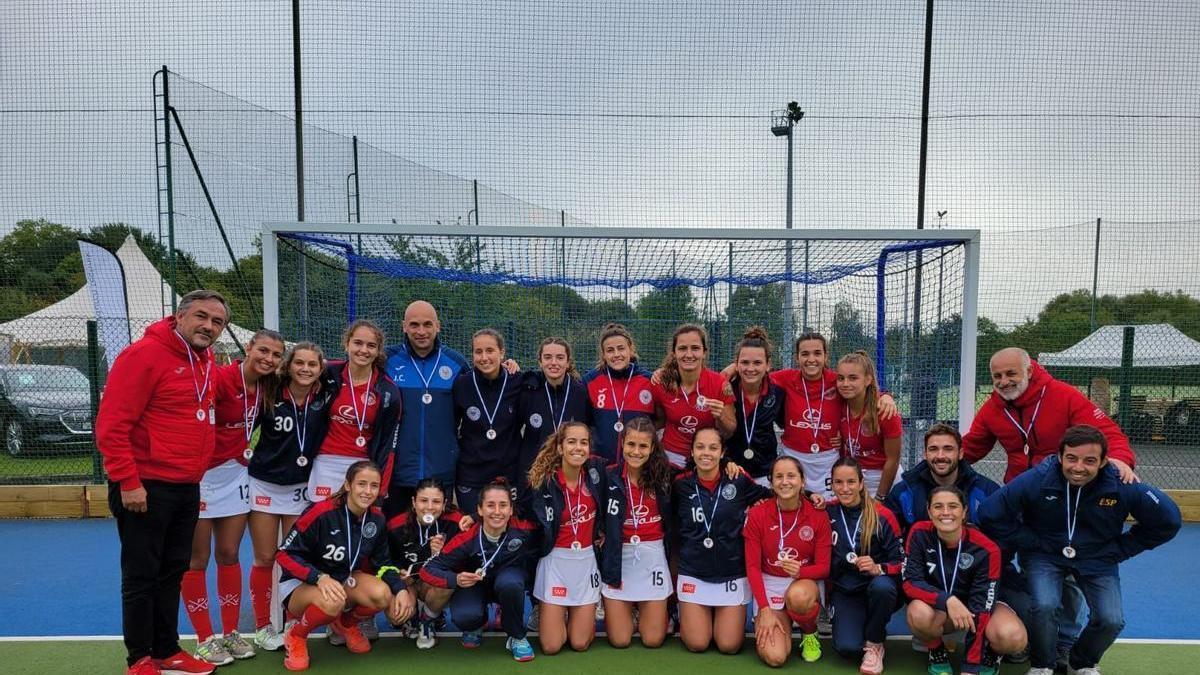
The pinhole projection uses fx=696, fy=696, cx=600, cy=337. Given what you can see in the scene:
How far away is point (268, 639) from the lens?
3.37m

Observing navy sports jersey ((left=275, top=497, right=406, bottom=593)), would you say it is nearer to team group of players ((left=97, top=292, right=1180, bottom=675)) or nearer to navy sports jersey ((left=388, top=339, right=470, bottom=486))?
team group of players ((left=97, top=292, right=1180, bottom=675))

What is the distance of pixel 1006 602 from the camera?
10.5 ft

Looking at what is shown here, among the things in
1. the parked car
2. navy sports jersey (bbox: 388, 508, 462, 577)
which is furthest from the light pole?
the parked car

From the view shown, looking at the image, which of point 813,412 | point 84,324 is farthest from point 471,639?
point 84,324

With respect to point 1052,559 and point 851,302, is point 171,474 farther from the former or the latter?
point 851,302

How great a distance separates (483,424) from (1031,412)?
8.89 feet

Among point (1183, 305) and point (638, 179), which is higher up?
point (638, 179)

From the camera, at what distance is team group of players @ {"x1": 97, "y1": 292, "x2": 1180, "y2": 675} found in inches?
121

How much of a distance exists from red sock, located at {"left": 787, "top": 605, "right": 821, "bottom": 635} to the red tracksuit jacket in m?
1.15

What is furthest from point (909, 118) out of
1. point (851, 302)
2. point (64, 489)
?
point (64, 489)

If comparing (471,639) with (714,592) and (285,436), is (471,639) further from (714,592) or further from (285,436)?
(285,436)

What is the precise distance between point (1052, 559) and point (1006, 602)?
0.93 ft

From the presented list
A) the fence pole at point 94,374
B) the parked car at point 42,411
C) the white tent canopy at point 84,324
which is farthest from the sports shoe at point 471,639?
the parked car at point 42,411

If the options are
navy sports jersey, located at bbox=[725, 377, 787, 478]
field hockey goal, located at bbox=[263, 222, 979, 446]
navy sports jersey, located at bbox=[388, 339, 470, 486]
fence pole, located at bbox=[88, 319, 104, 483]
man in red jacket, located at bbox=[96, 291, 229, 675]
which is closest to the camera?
man in red jacket, located at bbox=[96, 291, 229, 675]
